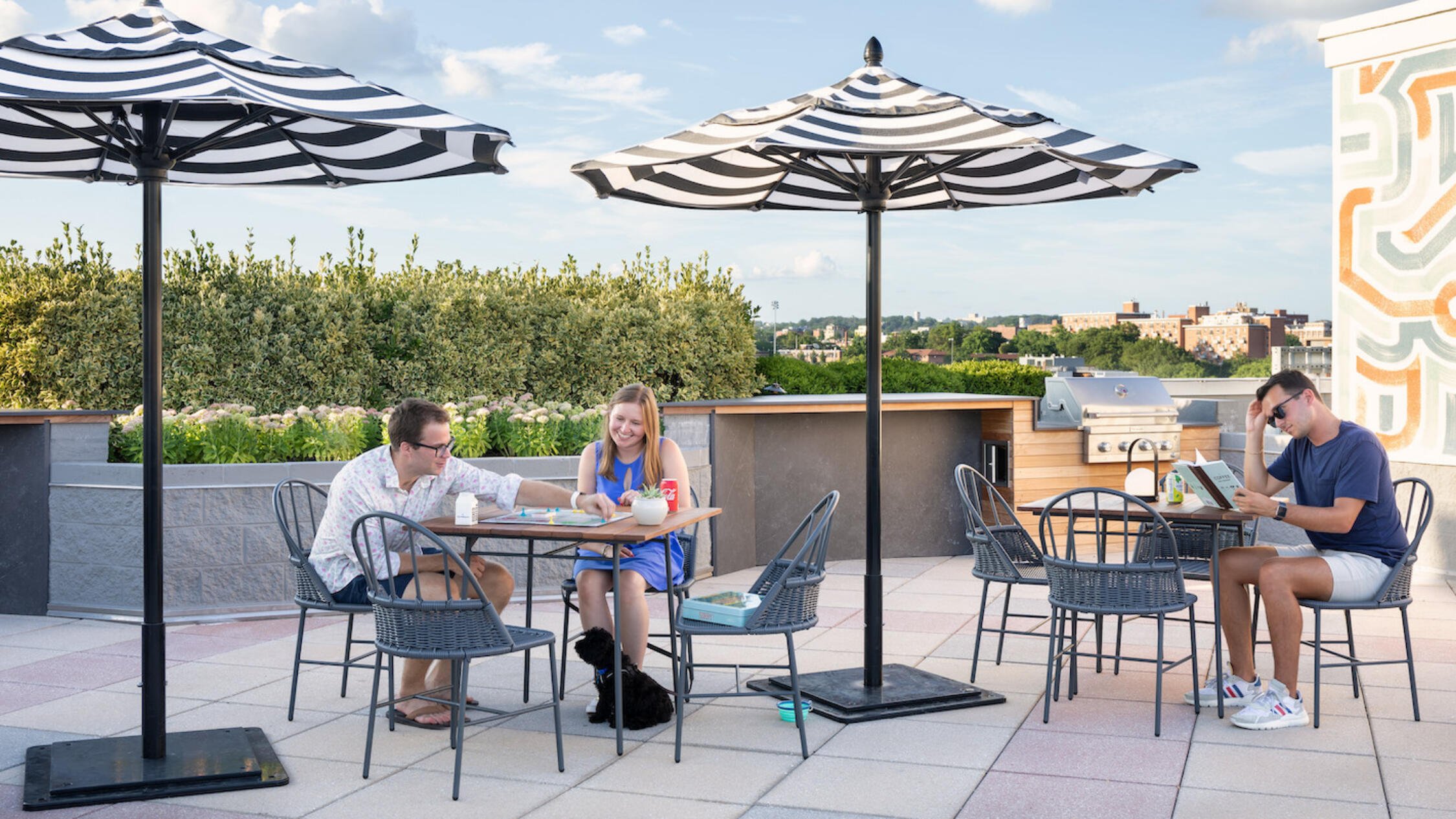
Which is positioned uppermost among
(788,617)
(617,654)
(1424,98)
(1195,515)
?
(1424,98)

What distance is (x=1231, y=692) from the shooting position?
446 cm

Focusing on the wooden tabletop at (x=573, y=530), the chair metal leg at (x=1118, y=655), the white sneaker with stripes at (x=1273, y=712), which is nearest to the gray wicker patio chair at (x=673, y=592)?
the wooden tabletop at (x=573, y=530)

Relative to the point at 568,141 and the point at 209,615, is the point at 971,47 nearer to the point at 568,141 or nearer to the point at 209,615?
the point at 568,141

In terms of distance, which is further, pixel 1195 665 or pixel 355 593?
pixel 1195 665

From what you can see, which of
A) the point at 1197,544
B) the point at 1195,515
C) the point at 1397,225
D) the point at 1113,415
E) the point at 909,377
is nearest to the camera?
the point at 1195,515

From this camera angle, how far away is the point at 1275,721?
13.8ft

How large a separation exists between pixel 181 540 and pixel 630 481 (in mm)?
2816

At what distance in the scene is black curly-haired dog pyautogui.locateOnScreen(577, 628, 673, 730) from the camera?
4188mm

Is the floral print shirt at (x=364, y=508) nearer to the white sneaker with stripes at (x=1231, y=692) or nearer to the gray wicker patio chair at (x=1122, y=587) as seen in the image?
the gray wicker patio chair at (x=1122, y=587)

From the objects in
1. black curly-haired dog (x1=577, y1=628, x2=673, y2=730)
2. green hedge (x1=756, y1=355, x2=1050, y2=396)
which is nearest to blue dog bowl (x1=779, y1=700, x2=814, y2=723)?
black curly-haired dog (x1=577, y1=628, x2=673, y2=730)

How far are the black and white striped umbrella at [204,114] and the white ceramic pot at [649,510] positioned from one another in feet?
4.19

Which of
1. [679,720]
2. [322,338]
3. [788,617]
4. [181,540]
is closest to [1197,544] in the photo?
[788,617]

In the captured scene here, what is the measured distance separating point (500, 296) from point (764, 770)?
7003 millimetres

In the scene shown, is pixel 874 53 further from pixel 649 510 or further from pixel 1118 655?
pixel 1118 655
